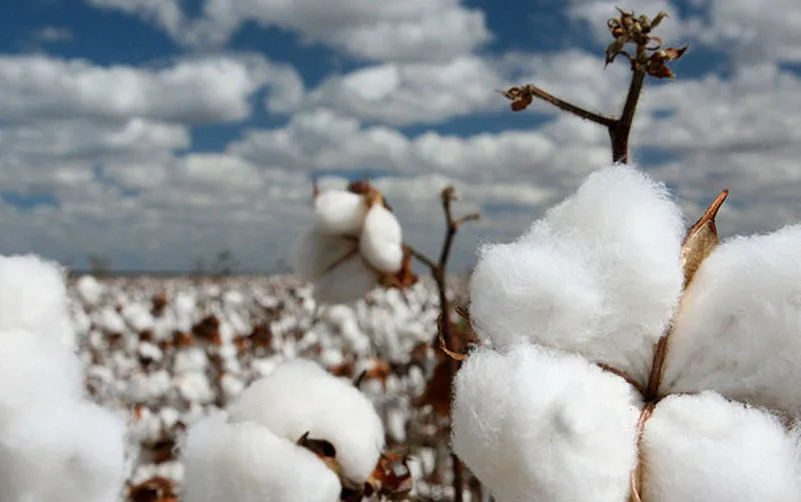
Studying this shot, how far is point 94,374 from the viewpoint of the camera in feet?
18.5

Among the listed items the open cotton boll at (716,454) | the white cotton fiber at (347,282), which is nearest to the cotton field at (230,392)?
the white cotton fiber at (347,282)

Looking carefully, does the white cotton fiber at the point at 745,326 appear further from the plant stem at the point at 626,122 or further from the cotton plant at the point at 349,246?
the cotton plant at the point at 349,246

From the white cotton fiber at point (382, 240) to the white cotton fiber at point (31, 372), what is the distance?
132 cm

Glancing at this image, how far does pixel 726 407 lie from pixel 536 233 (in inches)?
9.6

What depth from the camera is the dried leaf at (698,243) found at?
0.89 meters

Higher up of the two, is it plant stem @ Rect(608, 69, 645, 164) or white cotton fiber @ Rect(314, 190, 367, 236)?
plant stem @ Rect(608, 69, 645, 164)

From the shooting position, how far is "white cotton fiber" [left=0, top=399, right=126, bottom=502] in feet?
3.59

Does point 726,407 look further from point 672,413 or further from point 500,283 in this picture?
point 500,283

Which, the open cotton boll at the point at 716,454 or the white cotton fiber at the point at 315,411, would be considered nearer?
the open cotton boll at the point at 716,454

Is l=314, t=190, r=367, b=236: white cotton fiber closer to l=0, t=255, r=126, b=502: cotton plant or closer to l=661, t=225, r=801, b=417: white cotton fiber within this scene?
l=0, t=255, r=126, b=502: cotton plant

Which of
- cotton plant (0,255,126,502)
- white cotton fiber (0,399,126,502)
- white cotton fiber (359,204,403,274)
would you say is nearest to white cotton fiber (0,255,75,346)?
cotton plant (0,255,126,502)

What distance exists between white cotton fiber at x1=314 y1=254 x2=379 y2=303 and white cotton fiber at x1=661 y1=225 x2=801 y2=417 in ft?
5.63

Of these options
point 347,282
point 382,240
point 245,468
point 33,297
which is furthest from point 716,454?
point 347,282

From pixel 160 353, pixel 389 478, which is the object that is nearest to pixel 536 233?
pixel 389 478
